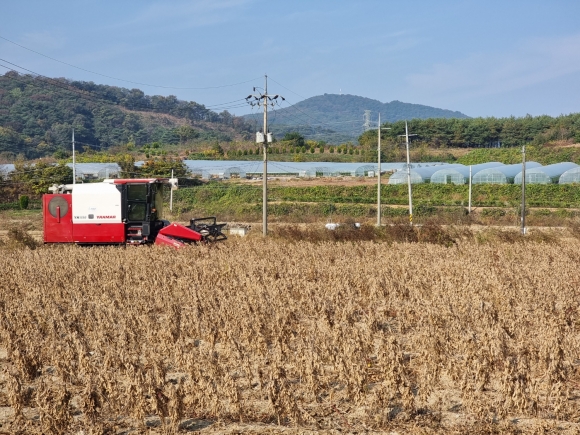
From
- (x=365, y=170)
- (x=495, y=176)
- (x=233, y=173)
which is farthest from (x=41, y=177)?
(x=495, y=176)

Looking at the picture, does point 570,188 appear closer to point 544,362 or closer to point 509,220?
point 509,220

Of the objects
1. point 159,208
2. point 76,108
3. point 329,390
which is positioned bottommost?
point 329,390

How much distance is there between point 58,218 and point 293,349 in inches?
601

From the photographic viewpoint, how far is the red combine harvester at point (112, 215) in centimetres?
2164

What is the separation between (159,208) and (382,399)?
1643 centimetres

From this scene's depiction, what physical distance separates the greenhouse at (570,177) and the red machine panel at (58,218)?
4162 centimetres

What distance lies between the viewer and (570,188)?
5053 centimetres

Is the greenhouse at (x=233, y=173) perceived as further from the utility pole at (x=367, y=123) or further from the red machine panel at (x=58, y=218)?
the red machine panel at (x=58, y=218)

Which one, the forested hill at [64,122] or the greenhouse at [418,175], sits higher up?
the forested hill at [64,122]

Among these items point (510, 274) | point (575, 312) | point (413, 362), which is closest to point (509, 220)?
point (510, 274)

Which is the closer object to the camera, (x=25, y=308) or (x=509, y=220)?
(x=25, y=308)

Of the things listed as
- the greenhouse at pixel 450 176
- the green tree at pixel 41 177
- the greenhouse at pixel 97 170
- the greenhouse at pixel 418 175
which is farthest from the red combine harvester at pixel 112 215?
the greenhouse at pixel 97 170

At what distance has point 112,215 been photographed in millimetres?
21828

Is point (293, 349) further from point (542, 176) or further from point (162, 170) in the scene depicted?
point (162, 170)
